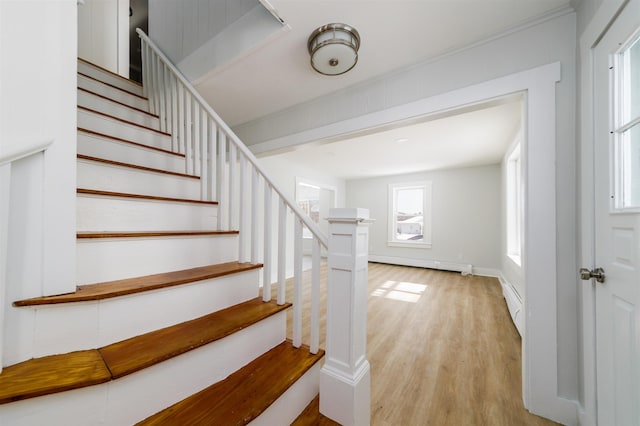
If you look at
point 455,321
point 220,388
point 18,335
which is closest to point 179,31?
point 18,335

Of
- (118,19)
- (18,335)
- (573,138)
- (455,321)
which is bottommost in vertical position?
(455,321)

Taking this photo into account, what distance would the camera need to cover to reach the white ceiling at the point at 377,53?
1347mm

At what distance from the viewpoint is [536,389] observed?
53.1 inches

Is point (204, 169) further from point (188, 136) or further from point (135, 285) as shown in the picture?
point (135, 285)

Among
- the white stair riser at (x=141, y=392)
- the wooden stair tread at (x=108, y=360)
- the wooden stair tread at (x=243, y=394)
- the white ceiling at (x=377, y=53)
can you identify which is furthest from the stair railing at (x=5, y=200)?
the white ceiling at (x=377, y=53)

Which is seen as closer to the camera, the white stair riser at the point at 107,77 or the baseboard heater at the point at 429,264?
the white stair riser at the point at 107,77

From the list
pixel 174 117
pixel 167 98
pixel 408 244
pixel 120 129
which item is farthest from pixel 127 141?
pixel 408 244

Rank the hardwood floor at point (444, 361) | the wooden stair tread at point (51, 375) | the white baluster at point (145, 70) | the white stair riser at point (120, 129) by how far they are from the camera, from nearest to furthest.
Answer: the wooden stair tread at point (51, 375) < the hardwood floor at point (444, 361) < the white stair riser at point (120, 129) < the white baluster at point (145, 70)

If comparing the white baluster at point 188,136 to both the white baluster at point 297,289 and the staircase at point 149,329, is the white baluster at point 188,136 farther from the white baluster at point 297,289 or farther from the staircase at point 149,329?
the white baluster at point 297,289

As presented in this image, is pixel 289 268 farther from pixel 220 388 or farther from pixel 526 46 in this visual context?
pixel 526 46

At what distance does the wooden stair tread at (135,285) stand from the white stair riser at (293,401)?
646mm

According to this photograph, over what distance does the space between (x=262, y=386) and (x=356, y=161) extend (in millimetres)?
4162

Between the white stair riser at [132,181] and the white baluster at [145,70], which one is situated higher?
the white baluster at [145,70]

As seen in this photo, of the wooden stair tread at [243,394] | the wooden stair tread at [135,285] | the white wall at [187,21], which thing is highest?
the white wall at [187,21]
